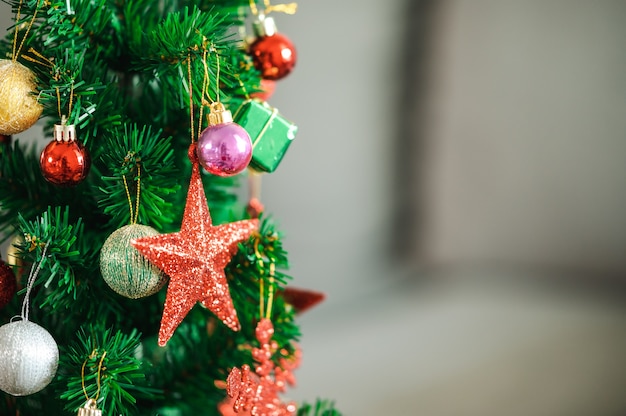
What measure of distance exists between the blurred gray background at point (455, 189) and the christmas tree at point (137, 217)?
56 centimetres

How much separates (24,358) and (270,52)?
1.00ft

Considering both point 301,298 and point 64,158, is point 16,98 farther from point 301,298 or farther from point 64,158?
point 301,298

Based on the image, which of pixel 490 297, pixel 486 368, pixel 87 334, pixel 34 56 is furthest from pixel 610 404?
pixel 34 56

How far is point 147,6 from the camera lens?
491mm

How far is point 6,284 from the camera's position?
44 centimetres

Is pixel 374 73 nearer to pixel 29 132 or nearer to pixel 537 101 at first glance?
pixel 537 101

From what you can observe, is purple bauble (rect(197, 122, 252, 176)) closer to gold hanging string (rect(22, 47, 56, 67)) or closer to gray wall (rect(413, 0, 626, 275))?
gold hanging string (rect(22, 47, 56, 67))

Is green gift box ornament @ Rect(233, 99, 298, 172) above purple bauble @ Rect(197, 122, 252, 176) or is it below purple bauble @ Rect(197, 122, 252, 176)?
above

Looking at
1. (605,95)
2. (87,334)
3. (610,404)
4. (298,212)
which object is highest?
(605,95)

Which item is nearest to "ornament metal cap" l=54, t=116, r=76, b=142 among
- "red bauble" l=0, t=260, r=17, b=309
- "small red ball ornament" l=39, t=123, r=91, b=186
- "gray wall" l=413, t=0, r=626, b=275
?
"small red ball ornament" l=39, t=123, r=91, b=186

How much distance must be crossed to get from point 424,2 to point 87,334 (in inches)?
36.4

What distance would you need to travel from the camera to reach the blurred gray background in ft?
3.57

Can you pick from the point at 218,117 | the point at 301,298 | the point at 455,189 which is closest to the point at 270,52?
the point at 218,117

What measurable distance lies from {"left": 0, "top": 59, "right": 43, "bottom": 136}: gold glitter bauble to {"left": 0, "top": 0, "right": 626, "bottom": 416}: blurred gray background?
709 mm
